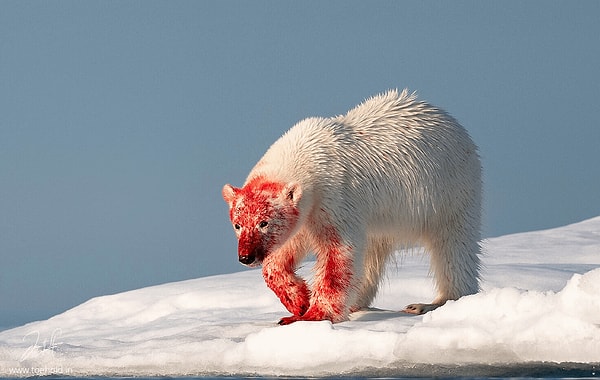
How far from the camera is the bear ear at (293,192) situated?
8664 mm

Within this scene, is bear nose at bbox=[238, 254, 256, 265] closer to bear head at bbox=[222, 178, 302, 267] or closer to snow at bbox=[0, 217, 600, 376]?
bear head at bbox=[222, 178, 302, 267]

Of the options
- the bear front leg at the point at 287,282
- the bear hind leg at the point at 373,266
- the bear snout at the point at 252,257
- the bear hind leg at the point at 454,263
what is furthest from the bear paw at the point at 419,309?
the bear snout at the point at 252,257

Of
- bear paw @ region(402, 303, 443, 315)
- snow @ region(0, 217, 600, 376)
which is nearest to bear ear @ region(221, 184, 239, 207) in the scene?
snow @ region(0, 217, 600, 376)

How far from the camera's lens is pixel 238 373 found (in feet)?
25.1

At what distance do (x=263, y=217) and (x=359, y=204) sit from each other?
101 centimetres

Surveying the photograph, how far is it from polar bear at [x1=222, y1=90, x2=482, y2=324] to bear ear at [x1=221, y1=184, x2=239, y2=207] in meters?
0.01

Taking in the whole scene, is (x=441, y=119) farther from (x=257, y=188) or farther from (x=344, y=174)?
(x=257, y=188)

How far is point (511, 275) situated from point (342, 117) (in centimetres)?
388

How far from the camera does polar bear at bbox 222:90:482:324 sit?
8.77m

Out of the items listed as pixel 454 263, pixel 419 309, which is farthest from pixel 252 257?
pixel 454 263

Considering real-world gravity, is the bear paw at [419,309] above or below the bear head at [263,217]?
below

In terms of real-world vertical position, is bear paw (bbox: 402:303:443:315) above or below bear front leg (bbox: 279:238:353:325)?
below

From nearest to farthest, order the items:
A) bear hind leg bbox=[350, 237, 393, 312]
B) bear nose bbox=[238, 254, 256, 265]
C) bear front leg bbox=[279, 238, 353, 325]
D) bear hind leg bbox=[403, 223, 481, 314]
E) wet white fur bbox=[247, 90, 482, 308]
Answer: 1. bear nose bbox=[238, 254, 256, 265]
2. bear front leg bbox=[279, 238, 353, 325]
3. wet white fur bbox=[247, 90, 482, 308]
4. bear hind leg bbox=[403, 223, 481, 314]
5. bear hind leg bbox=[350, 237, 393, 312]

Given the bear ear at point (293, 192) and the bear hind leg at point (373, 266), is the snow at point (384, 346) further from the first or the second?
the bear ear at point (293, 192)
